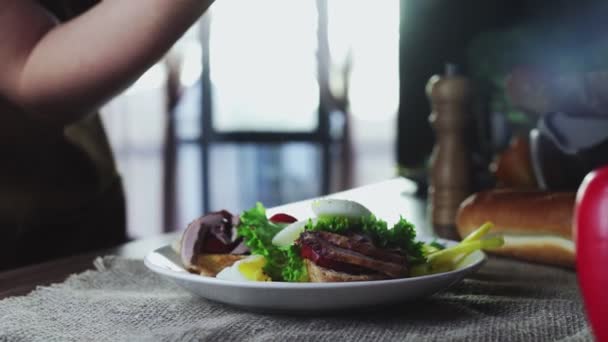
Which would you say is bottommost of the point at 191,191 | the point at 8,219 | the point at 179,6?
the point at 191,191

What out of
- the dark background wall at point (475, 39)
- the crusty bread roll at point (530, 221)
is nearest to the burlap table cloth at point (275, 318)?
the crusty bread roll at point (530, 221)

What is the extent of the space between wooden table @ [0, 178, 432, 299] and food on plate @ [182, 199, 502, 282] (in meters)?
0.16

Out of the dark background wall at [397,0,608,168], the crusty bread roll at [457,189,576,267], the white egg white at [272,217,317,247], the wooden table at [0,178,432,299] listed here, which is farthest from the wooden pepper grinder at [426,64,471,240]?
the dark background wall at [397,0,608,168]

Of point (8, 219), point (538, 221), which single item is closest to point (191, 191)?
point (8, 219)

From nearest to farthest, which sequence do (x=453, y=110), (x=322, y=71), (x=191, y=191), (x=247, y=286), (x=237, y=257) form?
A: (x=247, y=286), (x=237, y=257), (x=453, y=110), (x=322, y=71), (x=191, y=191)

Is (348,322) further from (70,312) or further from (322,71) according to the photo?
(322,71)

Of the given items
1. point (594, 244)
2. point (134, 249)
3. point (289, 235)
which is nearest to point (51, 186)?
point (134, 249)

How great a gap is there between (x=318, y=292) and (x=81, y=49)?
0.41m

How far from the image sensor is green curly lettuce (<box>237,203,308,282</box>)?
0.60m

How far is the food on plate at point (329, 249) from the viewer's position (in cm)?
57

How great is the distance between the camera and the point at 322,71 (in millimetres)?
5273

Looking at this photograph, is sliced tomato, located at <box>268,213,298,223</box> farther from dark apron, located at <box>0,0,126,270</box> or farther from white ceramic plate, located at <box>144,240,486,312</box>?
dark apron, located at <box>0,0,126,270</box>

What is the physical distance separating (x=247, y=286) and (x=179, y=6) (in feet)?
0.98

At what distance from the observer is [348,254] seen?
568 millimetres
